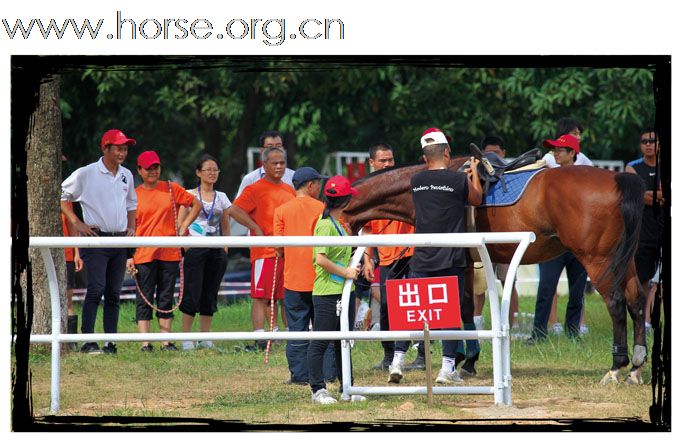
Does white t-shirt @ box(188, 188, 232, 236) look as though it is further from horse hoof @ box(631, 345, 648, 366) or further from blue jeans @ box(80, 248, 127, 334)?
horse hoof @ box(631, 345, 648, 366)

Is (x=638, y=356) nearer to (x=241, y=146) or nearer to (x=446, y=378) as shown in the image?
(x=446, y=378)

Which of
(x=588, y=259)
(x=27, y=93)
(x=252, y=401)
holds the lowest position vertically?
(x=252, y=401)

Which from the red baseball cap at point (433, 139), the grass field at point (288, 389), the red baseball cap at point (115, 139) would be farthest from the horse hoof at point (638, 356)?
the red baseball cap at point (115, 139)

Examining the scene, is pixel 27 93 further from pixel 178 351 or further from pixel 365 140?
pixel 365 140

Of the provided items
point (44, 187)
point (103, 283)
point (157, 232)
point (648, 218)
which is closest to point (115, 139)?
point (44, 187)

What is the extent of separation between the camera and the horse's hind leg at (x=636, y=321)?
Answer: 9.30 m

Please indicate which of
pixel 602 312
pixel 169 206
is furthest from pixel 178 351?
pixel 602 312

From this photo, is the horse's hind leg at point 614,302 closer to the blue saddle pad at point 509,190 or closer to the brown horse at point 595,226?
the brown horse at point 595,226

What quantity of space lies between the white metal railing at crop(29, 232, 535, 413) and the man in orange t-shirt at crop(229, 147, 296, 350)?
3156 mm

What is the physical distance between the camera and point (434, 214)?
909 cm

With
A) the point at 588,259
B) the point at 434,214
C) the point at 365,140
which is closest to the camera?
the point at 434,214

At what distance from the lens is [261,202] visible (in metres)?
11.7

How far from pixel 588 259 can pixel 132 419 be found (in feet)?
13.0

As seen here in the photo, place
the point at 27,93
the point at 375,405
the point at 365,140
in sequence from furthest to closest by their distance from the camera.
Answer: the point at 365,140 < the point at 27,93 < the point at 375,405
